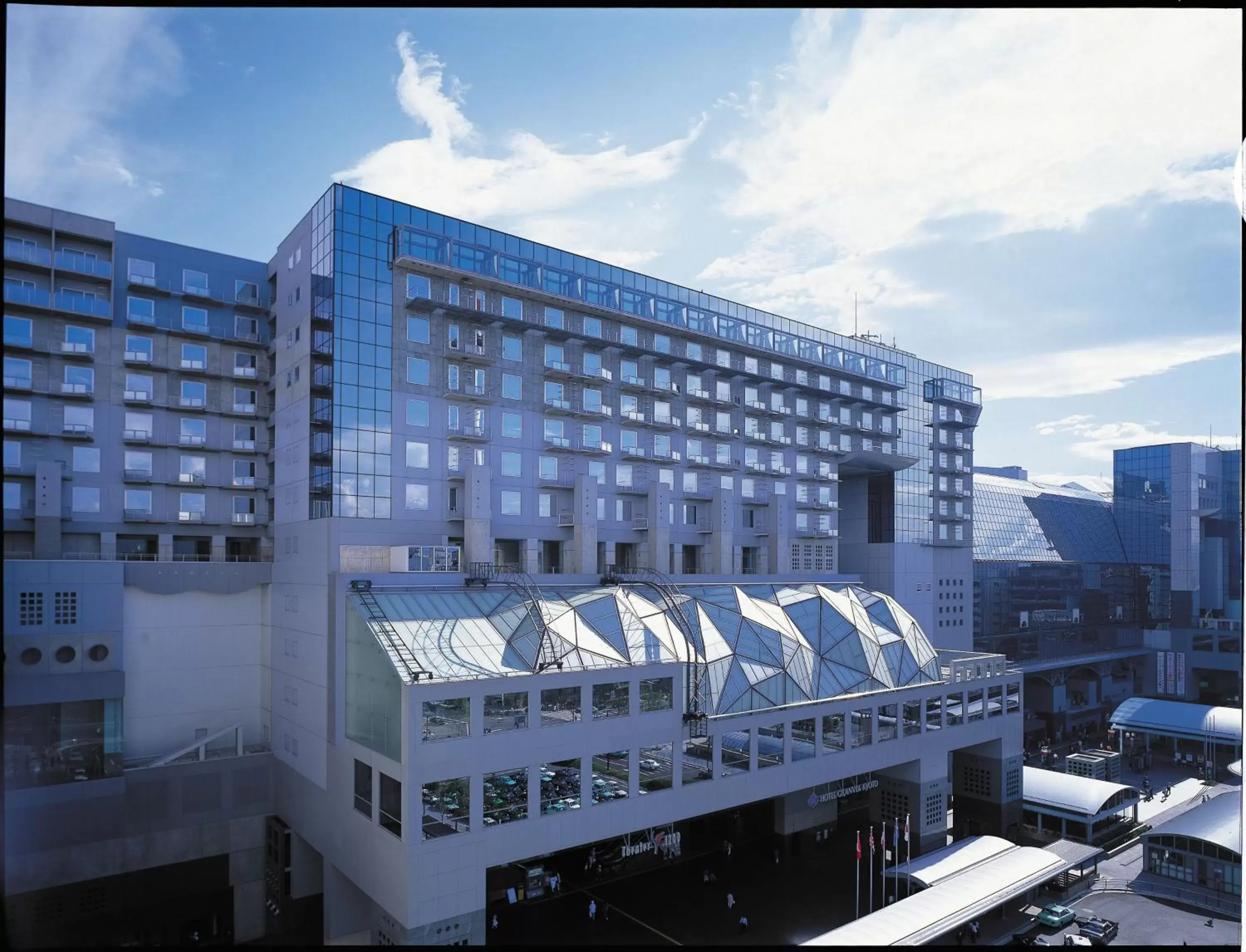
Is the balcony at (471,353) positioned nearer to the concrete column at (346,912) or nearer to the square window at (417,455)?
the square window at (417,455)

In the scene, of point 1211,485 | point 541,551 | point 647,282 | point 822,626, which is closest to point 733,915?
point 822,626

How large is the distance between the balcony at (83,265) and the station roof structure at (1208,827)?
52364mm

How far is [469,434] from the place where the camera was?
38.1 metres

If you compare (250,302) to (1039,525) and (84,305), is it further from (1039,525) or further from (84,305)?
(1039,525)

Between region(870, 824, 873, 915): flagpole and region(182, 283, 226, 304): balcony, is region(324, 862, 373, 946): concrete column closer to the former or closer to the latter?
region(870, 824, 873, 915): flagpole

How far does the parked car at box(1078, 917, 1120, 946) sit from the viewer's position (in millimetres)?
30156

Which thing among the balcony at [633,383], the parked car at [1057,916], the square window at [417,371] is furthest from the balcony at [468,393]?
the parked car at [1057,916]

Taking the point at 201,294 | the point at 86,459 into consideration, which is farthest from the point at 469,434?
the point at 86,459

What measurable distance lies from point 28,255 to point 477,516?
2195cm

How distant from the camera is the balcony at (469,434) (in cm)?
3778

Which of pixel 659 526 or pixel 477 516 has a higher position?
pixel 477 516

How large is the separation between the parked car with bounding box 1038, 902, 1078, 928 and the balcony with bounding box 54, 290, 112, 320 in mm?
45964

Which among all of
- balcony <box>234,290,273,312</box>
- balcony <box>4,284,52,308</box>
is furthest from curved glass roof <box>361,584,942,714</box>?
balcony <box>4,284,52,308</box>

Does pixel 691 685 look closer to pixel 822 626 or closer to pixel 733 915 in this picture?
pixel 733 915
